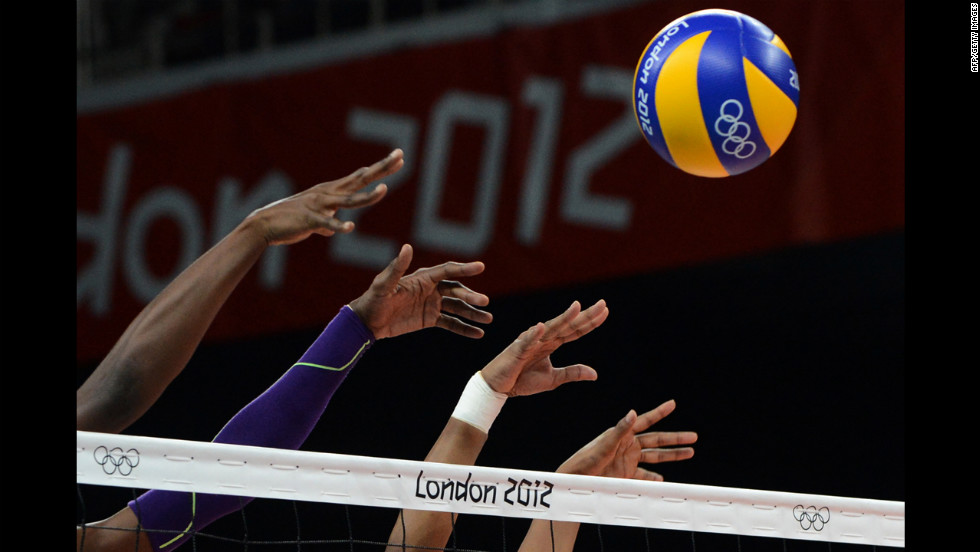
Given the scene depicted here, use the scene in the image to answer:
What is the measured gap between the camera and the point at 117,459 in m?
3.01

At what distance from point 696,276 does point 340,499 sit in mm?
5501

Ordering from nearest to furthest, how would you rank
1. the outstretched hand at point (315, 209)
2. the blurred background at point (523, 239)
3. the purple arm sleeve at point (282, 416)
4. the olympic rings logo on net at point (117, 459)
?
the outstretched hand at point (315, 209) → the olympic rings logo on net at point (117, 459) → the purple arm sleeve at point (282, 416) → the blurred background at point (523, 239)

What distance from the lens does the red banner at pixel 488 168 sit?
7.12 m

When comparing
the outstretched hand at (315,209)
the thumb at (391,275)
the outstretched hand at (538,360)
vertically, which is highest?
the outstretched hand at (315,209)

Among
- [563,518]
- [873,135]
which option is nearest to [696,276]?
[873,135]

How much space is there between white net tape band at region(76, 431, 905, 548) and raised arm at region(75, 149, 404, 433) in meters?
0.49

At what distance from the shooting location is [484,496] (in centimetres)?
346

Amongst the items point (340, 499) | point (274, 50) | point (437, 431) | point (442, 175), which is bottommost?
point (437, 431)

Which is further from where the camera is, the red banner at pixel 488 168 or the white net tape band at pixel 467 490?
the red banner at pixel 488 168

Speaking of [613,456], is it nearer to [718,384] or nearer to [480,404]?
[480,404]

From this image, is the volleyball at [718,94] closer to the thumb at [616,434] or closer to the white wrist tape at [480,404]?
the thumb at [616,434]

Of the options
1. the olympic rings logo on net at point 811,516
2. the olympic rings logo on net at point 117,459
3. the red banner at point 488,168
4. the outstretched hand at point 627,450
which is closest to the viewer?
the olympic rings logo on net at point 117,459

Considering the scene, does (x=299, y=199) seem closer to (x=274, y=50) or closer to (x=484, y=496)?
(x=484, y=496)

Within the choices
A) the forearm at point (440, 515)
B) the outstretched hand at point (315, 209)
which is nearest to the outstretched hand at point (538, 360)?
the forearm at point (440, 515)
